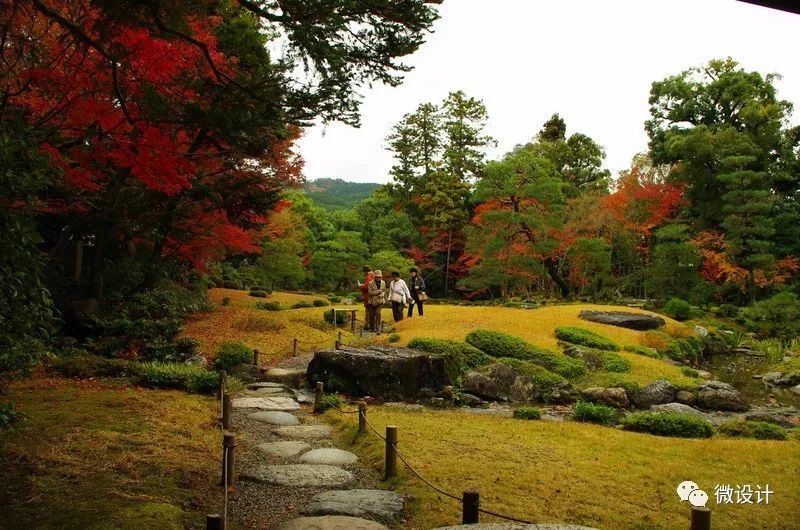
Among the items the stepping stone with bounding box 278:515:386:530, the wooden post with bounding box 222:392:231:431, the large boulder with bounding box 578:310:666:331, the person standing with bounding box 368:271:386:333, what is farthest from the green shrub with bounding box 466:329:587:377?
the stepping stone with bounding box 278:515:386:530

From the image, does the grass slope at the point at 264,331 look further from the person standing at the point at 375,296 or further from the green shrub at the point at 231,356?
the person standing at the point at 375,296

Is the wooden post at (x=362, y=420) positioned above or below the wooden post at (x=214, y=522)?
below

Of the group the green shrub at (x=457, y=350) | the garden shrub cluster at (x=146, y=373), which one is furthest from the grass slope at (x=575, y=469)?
the green shrub at (x=457, y=350)

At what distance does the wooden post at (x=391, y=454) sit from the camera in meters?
5.39

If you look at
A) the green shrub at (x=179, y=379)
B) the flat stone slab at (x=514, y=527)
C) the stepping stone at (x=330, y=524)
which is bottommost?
the green shrub at (x=179, y=379)

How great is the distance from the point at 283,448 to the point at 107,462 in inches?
75.1

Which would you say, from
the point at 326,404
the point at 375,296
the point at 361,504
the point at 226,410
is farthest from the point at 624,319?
the point at 361,504

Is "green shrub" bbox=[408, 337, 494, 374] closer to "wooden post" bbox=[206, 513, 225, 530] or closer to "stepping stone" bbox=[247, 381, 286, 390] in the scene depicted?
"stepping stone" bbox=[247, 381, 286, 390]

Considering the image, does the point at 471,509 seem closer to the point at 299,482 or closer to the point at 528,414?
the point at 299,482

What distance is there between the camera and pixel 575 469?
19.7ft

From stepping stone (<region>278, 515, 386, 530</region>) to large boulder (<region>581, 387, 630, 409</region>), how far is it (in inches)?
339

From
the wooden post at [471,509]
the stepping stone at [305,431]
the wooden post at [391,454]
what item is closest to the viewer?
the wooden post at [471,509]

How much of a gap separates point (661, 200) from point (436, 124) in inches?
610

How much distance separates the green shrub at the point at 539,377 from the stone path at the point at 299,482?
5.65m
